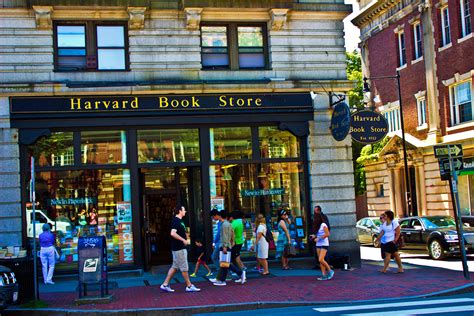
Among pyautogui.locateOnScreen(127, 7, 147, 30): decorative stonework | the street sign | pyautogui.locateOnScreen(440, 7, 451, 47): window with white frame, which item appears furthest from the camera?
pyautogui.locateOnScreen(440, 7, 451, 47): window with white frame

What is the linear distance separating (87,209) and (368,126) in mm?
8348

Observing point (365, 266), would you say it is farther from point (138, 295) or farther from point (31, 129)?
point (31, 129)

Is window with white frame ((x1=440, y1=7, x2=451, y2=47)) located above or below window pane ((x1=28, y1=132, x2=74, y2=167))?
above

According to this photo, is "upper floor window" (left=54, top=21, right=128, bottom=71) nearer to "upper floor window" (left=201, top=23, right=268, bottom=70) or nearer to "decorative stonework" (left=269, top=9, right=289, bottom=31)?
"upper floor window" (left=201, top=23, right=268, bottom=70)

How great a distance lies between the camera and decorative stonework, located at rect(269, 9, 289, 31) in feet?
58.3

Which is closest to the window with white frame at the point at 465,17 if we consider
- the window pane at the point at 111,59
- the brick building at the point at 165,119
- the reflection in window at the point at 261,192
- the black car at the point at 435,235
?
the black car at the point at 435,235

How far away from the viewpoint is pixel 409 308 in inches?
443

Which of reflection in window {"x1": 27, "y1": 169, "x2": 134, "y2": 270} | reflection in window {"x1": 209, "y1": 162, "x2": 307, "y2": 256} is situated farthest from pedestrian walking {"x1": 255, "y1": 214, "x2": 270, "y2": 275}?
reflection in window {"x1": 27, "y1": 169, "x2": 134, "y2": 270}

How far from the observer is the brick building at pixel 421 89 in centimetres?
3123

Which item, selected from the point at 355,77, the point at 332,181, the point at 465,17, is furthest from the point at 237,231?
the point at 355,77

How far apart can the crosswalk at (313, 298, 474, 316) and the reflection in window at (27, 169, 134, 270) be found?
6.97m

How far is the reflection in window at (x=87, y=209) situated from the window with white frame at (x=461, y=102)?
2061cm

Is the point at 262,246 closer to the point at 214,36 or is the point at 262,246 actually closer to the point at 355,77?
the point at 214,36

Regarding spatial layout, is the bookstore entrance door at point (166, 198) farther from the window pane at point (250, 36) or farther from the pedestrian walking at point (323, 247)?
the window pane at point (250, 36)
